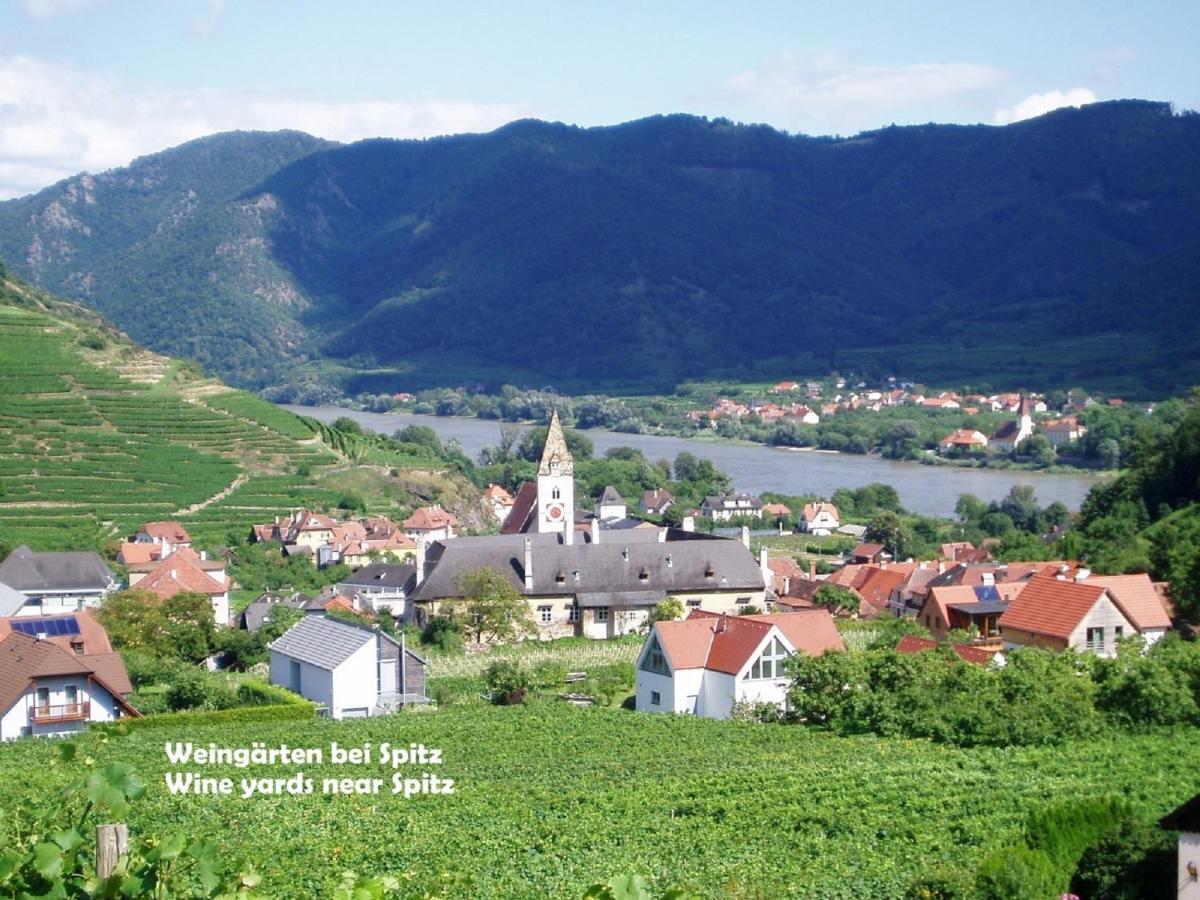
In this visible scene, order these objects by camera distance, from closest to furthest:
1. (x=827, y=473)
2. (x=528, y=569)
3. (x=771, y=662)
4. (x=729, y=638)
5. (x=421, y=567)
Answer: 1. (x=771, y=662)
2. (x=729, y=638)
3. (x=528, y=569)
4. (x=421, y=567)
5. (x=827, y=473)

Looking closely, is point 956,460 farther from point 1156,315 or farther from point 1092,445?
point 1156,315

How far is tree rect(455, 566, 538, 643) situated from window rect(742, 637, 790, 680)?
41.2ft

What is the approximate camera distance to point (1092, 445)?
10288 centimetres

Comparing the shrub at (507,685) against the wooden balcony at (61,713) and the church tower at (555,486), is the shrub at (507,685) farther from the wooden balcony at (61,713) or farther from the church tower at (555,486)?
the church tower at (555,486)

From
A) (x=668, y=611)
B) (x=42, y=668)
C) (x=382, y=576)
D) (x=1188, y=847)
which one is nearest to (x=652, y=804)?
(x=1188, y=847)

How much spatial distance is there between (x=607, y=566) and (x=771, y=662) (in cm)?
1603

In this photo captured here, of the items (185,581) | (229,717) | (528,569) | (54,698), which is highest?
(54,698)

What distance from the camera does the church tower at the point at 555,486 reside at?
51500 millimetres

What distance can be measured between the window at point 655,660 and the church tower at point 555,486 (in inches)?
889

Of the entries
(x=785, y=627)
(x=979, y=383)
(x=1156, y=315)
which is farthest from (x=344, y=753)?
(x=1156, y=315)

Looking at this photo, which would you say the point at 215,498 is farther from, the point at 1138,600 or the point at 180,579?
the point at 1138,600

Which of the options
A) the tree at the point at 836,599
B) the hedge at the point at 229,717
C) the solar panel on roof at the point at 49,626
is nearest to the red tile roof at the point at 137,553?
the solar panel on roof at the point at 49,626

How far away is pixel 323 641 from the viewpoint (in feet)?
97.8

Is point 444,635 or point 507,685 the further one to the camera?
point 444,635
